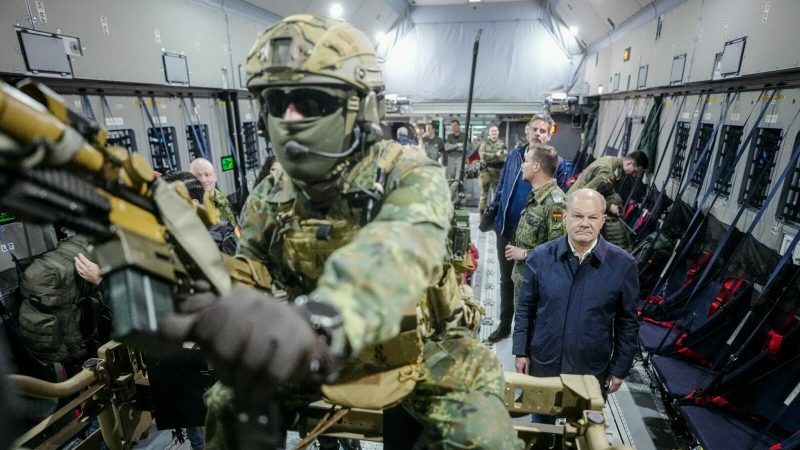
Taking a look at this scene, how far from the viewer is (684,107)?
6.43 m

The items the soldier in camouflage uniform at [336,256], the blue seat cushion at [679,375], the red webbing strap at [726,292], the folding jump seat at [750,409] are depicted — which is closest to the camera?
the soldier in camouflage uniform at [336,256]

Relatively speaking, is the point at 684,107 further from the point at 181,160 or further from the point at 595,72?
the point at 181,160

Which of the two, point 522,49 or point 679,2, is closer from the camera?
point 679,2

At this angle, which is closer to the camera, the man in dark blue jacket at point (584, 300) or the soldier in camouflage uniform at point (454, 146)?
the man in dark blue jacket at point (584, 300)

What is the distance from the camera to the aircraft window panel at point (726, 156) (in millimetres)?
4953

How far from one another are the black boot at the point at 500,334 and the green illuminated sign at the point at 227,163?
5707 mm

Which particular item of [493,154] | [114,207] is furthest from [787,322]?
[493,154]

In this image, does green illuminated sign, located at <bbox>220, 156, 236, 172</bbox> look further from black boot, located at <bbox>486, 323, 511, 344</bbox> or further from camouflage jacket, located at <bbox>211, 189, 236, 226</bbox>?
black boot, located at <bbox>486, 323, 511, 344</bbox>

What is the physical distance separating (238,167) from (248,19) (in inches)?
112

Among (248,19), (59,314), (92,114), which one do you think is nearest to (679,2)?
(248,19)

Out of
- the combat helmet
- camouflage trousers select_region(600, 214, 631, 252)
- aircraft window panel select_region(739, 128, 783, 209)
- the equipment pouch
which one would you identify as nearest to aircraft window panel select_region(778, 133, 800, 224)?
aircraft window panel select_region(739, 128, 783, 209)

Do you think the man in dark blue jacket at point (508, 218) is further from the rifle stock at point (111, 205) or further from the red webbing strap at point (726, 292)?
the rifle stock at point (111, 205)

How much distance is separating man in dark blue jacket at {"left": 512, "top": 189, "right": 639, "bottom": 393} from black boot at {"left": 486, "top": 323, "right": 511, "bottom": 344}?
206 cm

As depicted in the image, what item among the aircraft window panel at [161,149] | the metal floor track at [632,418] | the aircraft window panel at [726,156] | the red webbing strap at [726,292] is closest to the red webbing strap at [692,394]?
the metal floor track at [632,418]
